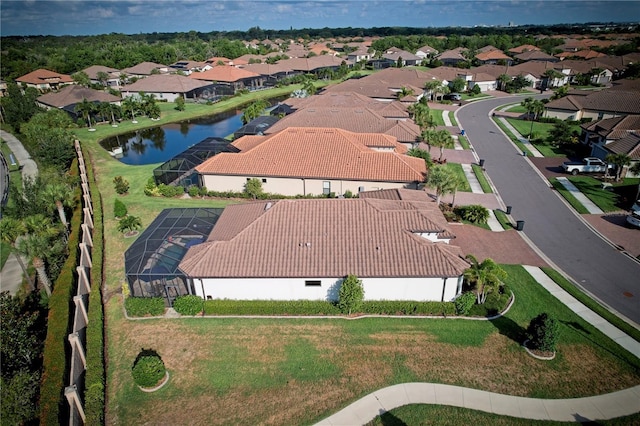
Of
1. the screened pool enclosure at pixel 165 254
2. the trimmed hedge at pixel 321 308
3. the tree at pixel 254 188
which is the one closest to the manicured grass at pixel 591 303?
the trimmed hedge at pixel 321 308

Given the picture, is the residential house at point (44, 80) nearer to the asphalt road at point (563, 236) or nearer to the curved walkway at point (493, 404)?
the asphalt road at point (563, 236)

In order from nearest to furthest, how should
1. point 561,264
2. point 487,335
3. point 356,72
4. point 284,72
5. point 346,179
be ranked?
point 487,335, point 561,264, point 346,179, point 284,72, point 356,72

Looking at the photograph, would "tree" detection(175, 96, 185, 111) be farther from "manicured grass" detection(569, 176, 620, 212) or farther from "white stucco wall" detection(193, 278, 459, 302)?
"manicured grass" detection(569, 176, 620, 212)

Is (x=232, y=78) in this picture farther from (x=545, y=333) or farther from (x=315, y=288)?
(x=545, y=333)

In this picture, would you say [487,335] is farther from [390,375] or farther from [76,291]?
[76,291]

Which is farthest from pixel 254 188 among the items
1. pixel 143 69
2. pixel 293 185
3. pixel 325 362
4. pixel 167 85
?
pixel 143 69

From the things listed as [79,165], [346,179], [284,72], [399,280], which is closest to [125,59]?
[284,72]

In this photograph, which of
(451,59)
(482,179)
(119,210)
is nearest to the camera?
(119,210)
